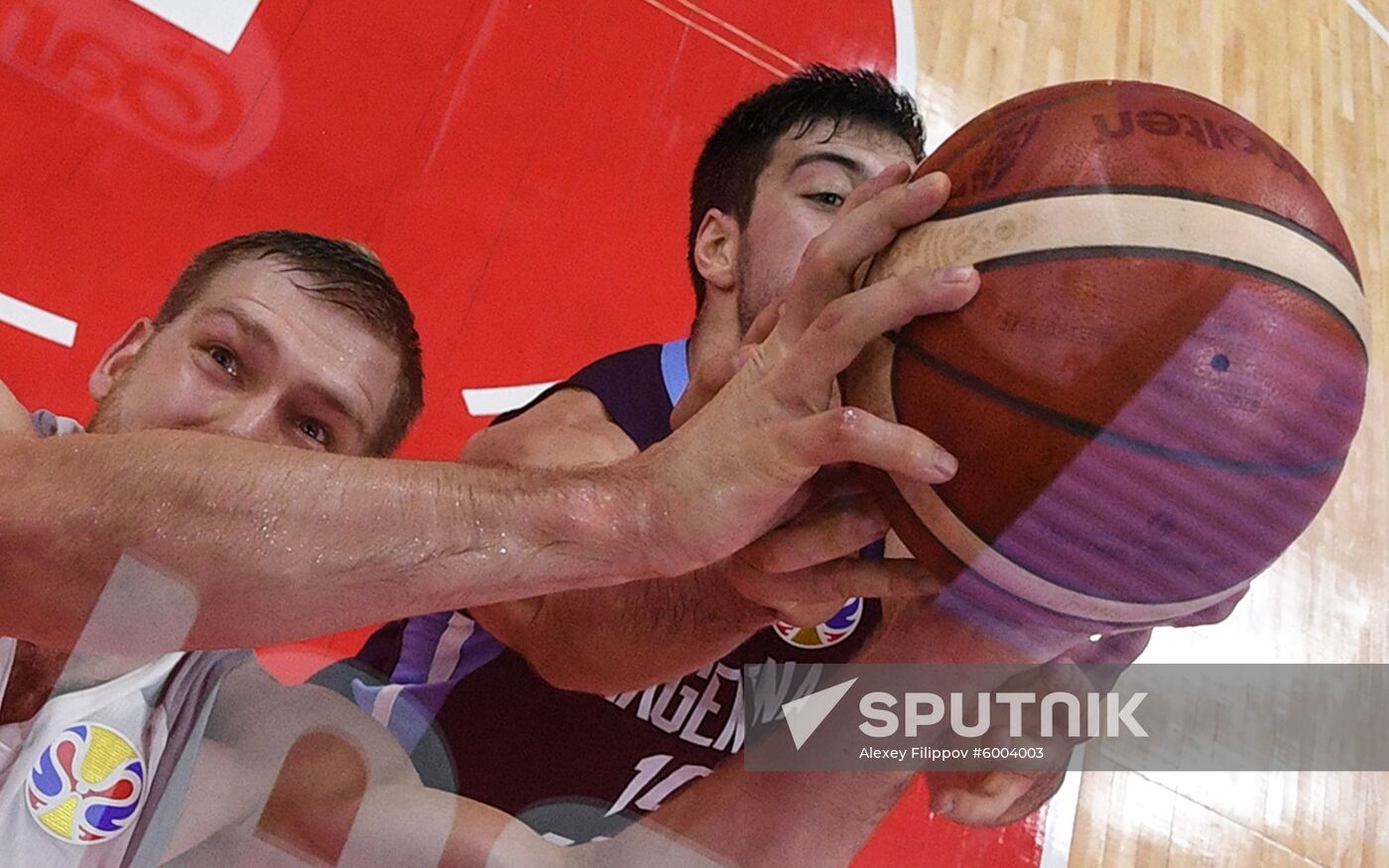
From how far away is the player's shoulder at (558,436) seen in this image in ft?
5.38

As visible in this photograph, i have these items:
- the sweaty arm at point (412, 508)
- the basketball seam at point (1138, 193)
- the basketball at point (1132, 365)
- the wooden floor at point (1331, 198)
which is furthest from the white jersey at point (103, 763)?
the wooden floor at point (1331, 198)

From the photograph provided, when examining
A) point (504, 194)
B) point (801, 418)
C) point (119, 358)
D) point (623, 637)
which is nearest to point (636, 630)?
point (623, 637)

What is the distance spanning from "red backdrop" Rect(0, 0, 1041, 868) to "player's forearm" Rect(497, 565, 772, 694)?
852 mm

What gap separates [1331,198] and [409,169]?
3.03m

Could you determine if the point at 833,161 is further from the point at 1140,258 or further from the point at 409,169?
the point at 409,169

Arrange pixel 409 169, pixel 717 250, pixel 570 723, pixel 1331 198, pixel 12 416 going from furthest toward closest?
pixel 1331 198
pixel 409 169
pixel 717 250
pixel 570 723
pixel 12 416

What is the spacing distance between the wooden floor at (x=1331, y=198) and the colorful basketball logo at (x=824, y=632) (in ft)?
4.50

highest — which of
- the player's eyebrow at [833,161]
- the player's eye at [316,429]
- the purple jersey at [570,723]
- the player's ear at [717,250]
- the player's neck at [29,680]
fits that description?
the player's eyebrow at [833,161]

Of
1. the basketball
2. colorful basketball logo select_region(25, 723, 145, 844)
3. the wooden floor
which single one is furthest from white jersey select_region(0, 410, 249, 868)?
the wooden floor

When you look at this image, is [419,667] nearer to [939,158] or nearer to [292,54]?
[939,158]

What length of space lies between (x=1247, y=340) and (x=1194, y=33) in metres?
3.86

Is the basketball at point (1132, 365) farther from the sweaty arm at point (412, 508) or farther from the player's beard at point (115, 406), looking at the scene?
the player's beard at point (115, 406)

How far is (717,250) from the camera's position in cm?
217

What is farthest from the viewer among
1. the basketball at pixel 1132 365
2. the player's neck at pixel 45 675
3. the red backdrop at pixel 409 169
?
the red backdrop at pixel 409 169
